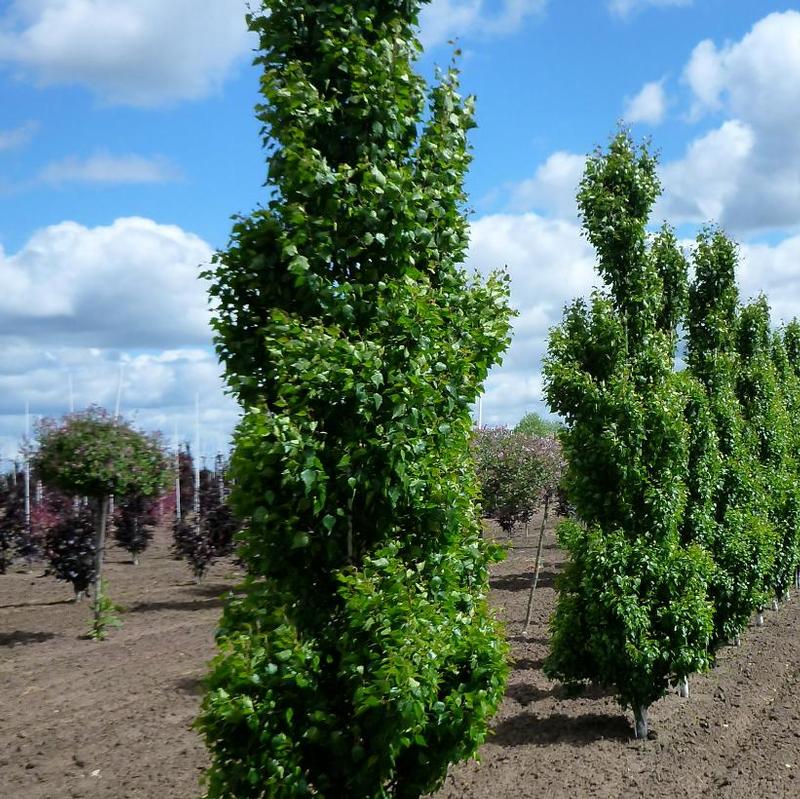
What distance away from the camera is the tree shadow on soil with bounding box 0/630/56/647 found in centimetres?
1157

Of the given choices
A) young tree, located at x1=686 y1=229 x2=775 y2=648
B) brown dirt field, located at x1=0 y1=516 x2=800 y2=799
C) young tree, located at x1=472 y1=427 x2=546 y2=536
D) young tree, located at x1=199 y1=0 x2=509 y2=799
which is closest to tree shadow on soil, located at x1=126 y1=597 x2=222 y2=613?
brown dirt field, located at x1=0 y1=516 x2=800 y2=799

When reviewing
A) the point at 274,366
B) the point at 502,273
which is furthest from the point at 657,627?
the point at 274,366

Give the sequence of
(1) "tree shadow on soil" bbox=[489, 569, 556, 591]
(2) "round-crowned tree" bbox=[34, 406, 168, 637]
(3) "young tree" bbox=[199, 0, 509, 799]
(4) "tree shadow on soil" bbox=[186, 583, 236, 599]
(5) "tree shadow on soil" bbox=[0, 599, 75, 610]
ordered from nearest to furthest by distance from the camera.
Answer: (3) "young tree" bbox=[199, 0, 509, 799]
(2) "round-crowned tree" bbox=[34, 406, 168, 637]
(5) "tree shadow on soil" bbox=[0, 599, 75, 610]
(4) "tree shadow on soil" bbox=[186, 583, 236, 599]
(1) "tree shadow on soil" bbox=[489, 569, 556, 591]

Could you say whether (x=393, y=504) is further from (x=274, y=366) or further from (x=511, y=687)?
(x=511, y=687)

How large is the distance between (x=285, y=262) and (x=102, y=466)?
7725 mm

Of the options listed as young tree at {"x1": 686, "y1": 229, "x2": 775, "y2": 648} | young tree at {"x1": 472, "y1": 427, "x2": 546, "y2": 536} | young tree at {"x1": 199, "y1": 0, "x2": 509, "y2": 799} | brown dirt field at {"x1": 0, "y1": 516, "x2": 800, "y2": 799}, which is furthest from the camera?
Result: young tree at {"x1": 472, "y1": 427, "x2": 546, "y2": 536}

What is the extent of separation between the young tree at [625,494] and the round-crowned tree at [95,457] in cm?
614

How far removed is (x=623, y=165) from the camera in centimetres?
928

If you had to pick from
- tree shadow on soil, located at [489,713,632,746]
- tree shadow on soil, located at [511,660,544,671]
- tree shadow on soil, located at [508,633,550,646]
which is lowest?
tree shadow on soil, located at [489,713,632,746]

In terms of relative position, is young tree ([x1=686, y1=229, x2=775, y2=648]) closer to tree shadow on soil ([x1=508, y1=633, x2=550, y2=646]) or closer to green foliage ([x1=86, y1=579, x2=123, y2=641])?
tree shadow on soil ([x1=508, y1=633, x2=550, y2=646])

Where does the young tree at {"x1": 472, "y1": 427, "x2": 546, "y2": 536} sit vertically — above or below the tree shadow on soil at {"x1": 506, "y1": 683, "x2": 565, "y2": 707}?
above

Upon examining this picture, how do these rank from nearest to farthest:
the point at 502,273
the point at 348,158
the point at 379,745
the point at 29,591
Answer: the point at 379,745, the point at 348,158, the point at 502,273, the point at 29,591

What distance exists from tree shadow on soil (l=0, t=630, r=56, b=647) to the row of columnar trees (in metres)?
7.26

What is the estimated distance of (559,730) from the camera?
8086 millimetres
